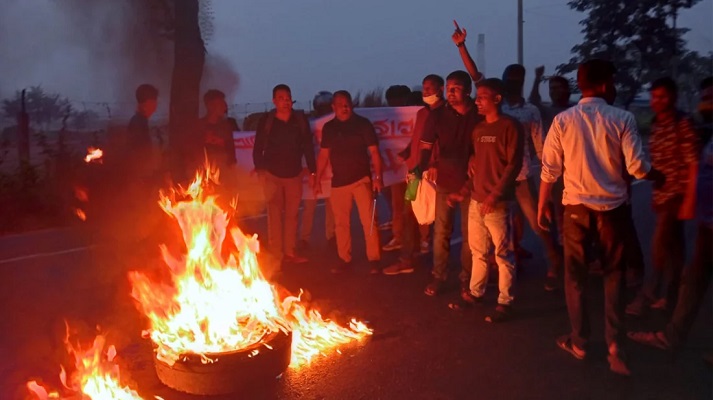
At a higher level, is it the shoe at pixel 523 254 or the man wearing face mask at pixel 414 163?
the man wearing face mask at pixel 414 163

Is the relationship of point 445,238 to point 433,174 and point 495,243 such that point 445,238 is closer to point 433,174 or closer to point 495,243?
point 433,174

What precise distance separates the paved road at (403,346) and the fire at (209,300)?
0.31 m

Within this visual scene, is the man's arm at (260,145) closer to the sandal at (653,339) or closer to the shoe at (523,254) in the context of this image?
the shoe at (523,254)

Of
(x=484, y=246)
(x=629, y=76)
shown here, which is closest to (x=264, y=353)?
(x=484, y=246)

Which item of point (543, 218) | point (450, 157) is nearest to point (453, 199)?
point (450, 157)

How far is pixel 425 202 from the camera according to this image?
24.6 feet

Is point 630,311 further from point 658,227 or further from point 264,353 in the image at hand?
point 264,353

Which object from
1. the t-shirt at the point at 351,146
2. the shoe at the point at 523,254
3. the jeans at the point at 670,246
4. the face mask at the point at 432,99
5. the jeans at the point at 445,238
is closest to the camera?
the jeans at the point at 670,246

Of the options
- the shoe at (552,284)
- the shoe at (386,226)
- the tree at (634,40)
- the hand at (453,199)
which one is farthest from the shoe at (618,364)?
the tree at (634,40)

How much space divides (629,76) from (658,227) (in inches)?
959

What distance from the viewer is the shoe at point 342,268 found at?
7.90m

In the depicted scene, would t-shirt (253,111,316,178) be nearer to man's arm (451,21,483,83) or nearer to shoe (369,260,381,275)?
shoe (369,260,381,275)

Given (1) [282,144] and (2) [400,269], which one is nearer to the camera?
(2) [400,269]

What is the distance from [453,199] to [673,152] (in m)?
1.99
